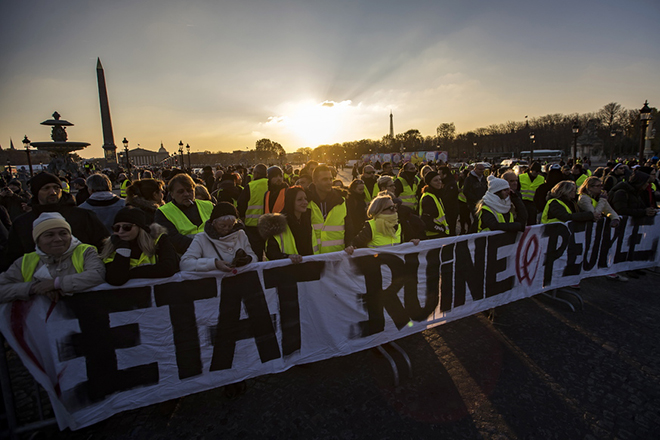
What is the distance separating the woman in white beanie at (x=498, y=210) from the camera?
4078 millimetres

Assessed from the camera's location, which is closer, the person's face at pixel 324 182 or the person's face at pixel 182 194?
the person's face at pixel 182 194

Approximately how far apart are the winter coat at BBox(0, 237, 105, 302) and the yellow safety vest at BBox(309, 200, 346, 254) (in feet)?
7.33

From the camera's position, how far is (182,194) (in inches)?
144

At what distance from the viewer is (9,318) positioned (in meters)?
2.39

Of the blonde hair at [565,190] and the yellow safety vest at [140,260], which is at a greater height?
the blonde hair at [565,190]

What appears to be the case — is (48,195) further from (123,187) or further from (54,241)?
(123,187)

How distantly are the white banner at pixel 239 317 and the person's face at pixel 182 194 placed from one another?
1210 mm

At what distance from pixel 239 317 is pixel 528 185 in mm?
7215

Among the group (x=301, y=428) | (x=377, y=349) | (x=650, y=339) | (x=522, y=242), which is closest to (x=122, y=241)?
(x=301, y=428)

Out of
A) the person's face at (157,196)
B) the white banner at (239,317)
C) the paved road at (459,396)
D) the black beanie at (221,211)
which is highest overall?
the person's face at (157,196)

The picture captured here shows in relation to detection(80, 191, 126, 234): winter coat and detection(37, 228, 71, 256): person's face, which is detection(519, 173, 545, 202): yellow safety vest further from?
detection(37, 228, 71, 256): person's face

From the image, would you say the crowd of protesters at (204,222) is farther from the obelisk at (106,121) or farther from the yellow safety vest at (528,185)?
the obelisk at (106,121)

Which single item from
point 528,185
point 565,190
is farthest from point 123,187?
point 528,185

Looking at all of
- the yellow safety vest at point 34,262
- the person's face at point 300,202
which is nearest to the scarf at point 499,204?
the person's face at point 300,202
